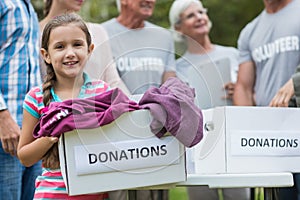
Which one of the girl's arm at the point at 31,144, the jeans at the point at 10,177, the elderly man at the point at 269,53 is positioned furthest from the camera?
the elderly man at the point at 269,53

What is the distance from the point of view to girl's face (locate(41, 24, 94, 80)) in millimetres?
2461

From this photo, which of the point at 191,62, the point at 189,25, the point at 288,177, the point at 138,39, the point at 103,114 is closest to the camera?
the point at 103,114

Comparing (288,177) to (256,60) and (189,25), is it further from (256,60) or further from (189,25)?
(189,25)

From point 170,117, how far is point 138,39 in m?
1.08

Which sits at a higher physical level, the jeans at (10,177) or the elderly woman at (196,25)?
the elderly woman at (196,25)

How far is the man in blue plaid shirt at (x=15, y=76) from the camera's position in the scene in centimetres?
305

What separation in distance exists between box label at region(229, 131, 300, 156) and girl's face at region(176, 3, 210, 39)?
1.83m

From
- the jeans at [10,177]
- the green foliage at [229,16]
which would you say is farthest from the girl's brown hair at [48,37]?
the green foliage at [229,16]

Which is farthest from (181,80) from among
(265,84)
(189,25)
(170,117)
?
(189,25)

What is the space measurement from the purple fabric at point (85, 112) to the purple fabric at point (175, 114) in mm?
66

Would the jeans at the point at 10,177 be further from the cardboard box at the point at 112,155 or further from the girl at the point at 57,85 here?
the cardboard box at the point at 112,155

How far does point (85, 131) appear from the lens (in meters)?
2.21

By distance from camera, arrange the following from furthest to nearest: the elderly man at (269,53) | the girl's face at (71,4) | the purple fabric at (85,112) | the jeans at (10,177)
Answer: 1. the elderly man at (269,53)
2. the girl's face at (71,4)
3. the jeans at (10,177)
4. the purple fabric at (85,112)

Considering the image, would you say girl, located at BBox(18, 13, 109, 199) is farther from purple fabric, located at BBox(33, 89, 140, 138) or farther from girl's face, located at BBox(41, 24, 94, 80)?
purple fabric, located at BBox(33, 89, 140, 138)
